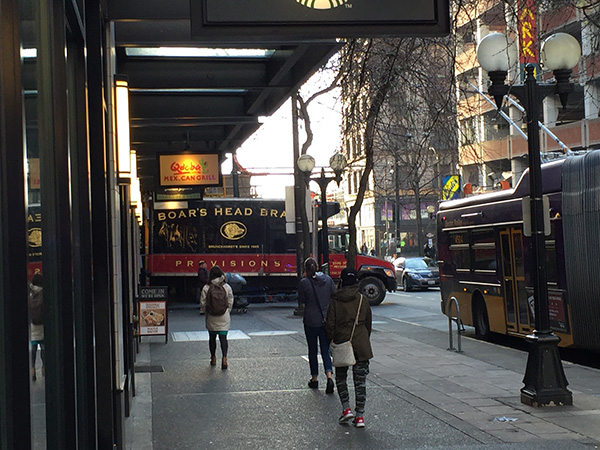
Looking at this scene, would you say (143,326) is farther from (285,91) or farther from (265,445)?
(265,445)

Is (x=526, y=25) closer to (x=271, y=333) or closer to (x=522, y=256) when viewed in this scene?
(x=522, y=256)

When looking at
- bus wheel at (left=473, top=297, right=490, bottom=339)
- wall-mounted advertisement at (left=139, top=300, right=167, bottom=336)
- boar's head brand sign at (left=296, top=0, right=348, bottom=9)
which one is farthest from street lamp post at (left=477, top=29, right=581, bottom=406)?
wall-mounted advertisement at (left=139, top=300, right=167, bottom=336)

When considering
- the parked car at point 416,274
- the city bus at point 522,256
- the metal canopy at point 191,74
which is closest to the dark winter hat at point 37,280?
the metal canopy at point 191,74

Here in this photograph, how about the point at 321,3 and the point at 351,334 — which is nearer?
the point at 321,3

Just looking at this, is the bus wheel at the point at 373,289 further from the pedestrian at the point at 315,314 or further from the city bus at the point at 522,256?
the pedestrian at the point at 315,314

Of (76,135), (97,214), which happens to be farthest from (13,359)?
(97,214)

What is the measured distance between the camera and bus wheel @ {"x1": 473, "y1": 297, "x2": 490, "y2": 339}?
18.5 m

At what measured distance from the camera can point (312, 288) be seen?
12.1 meters

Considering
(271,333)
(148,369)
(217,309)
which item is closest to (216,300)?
(217,309)

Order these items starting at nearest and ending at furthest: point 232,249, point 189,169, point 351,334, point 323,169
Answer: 1. point 351,334
2. point 189,169
3. point 323,169
4. point 232,249

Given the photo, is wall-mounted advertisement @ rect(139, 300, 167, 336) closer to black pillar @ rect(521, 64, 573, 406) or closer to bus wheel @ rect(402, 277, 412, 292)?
black pillar @ rect(521, 64, 573, 406)

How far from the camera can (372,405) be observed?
35.2 ft

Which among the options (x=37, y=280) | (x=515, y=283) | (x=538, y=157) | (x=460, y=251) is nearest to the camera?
(x=37, y=280)

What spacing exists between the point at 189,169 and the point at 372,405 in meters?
6.78
